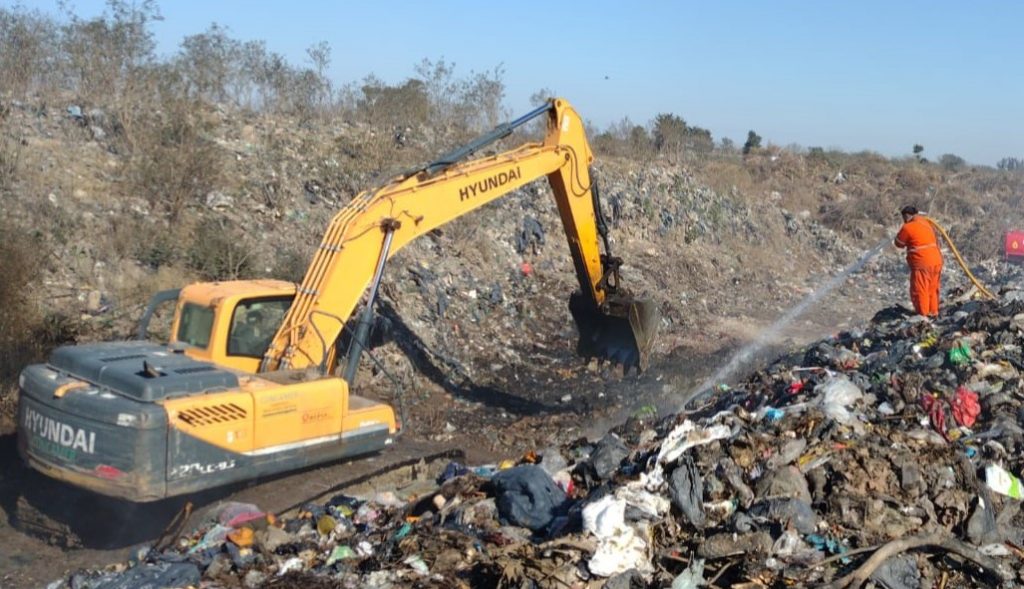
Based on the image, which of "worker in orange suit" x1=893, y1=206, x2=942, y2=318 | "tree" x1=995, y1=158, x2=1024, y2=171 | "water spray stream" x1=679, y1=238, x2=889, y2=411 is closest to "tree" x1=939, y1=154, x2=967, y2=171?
"tree" x1=995, y1=158, x2=1024, y2=171

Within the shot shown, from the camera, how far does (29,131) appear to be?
12609mm

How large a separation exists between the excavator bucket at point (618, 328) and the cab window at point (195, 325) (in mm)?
3861

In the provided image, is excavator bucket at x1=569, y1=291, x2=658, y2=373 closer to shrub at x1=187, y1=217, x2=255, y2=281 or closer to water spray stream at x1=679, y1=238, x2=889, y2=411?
water spray stream at x1=679, y1=238, x2=889, y2=411

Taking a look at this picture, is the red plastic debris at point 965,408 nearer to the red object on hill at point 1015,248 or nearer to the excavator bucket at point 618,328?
the excavator bucket at point 618,328

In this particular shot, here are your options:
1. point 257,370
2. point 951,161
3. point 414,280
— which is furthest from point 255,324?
point 951,161

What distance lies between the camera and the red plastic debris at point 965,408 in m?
7.21

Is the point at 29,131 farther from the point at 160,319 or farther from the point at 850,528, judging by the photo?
the point at 850,528

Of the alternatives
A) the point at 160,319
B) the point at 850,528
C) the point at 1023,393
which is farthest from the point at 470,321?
the point at 850,528

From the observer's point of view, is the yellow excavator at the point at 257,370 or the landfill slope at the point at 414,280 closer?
the yellow excavator at the point at 257,370

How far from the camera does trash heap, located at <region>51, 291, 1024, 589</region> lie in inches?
203

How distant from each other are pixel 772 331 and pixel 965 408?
305 inches

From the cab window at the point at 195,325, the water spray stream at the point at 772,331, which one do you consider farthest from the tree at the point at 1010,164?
the cab window at the point at 195,325

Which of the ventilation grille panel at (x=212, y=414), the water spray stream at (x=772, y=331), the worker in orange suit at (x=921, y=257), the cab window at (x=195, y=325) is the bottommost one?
the water spray stream at (x=772, y=331)

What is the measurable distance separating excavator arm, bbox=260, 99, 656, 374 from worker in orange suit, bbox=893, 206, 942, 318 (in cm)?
305
